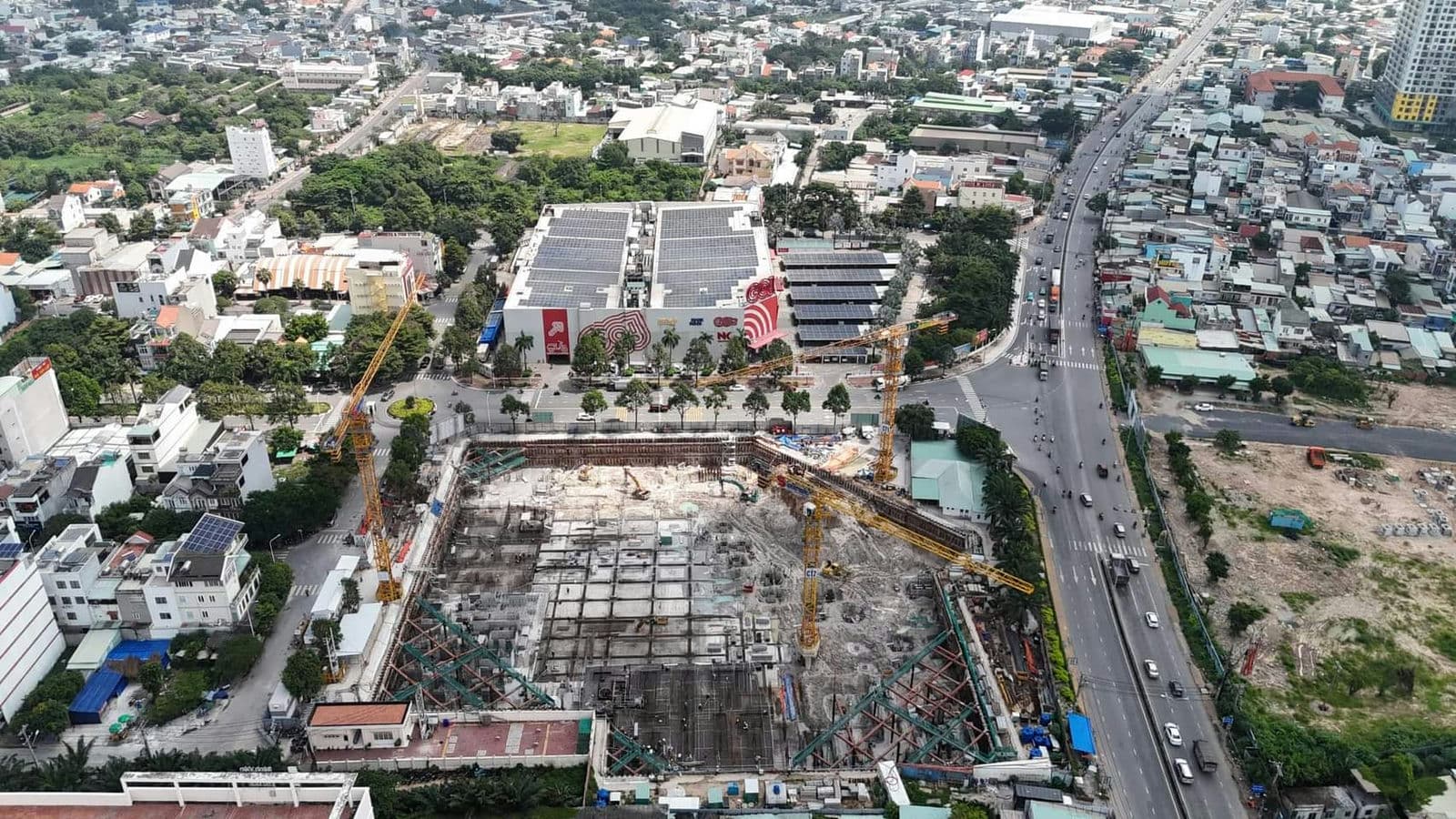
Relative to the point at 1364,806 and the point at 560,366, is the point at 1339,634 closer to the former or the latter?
the point at 1364,806

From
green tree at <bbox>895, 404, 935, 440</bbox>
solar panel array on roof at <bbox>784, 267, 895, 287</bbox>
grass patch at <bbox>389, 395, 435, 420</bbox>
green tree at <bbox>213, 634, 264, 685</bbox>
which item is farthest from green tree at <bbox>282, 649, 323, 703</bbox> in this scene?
solar panel array on roof at <bbox>784, 267, 895, 287</bbox>

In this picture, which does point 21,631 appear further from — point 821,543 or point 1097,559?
point 1097,559

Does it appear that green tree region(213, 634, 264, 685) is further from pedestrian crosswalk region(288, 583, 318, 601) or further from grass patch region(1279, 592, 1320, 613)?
grass patch region(1279, 592, 1320, 613)

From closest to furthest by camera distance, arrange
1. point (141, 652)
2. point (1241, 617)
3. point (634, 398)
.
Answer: point (141, 652) → point (1241, 617) → point (634, 398)

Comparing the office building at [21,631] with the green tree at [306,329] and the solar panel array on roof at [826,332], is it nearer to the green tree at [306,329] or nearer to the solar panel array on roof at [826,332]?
the green tree at [306,329]

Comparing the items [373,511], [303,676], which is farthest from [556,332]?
[303,676]
